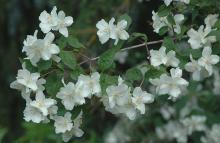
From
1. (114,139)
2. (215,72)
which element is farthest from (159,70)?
(114,139)

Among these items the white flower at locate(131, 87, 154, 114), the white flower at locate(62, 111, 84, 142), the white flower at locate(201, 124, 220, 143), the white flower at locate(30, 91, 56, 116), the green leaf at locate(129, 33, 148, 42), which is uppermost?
the white flower at locate(201, 124, 220, 143)

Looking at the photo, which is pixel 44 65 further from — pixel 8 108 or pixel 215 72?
pixel 8 108

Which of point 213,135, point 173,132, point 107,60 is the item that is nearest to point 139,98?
point 107,60

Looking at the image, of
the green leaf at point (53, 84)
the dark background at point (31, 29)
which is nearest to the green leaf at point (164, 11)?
the green leaf at point (53, 84)

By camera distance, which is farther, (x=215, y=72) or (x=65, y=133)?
(x=215, y=72)

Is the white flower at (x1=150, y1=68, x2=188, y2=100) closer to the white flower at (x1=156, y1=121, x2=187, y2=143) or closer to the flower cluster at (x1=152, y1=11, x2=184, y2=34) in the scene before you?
the flower cluster at (x1=152, y1=11, x2=184, y2=34)

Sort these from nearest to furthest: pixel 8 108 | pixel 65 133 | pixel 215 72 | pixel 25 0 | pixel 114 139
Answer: pixel 65 133, pixel 215 72, pixel 114 139, pixel 25 0, pixel 8 108

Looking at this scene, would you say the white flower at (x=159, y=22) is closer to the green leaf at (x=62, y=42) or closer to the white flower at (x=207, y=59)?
the white flower at (x=207, y=59)

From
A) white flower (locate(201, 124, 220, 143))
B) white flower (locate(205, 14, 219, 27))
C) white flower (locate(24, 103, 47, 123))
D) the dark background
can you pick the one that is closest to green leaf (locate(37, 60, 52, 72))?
white flower (locate(24, 103, 47, 123))
